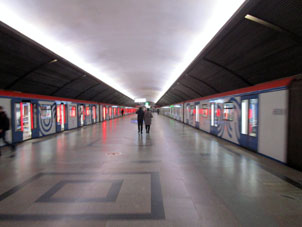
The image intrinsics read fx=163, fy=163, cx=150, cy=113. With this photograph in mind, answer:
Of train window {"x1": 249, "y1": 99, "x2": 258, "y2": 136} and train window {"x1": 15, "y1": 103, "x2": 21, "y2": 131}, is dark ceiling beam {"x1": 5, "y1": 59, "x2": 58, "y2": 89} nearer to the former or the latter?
train window {"x1": 15, "y1": 103, "x2": 21, "y2": 131}

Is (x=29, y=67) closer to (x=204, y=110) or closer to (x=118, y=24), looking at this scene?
(x=118, y=24)

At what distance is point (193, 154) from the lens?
6043 millimetres

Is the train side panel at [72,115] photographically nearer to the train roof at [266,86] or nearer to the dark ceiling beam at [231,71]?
the dark ceiling beam at [231,71]

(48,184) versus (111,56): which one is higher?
(111,56)

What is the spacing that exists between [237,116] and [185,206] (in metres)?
6.02

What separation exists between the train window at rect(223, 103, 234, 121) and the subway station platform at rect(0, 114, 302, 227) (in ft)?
9.85

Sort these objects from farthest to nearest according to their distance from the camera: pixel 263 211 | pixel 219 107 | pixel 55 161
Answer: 1. pixel 219 107
2. pixel 55 161
3. pixel 263 211

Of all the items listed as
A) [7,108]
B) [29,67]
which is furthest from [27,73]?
[7,108]

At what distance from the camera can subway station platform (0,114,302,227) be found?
2.49 meters

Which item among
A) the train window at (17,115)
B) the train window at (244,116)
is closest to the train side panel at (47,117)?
the train window at (17,115)

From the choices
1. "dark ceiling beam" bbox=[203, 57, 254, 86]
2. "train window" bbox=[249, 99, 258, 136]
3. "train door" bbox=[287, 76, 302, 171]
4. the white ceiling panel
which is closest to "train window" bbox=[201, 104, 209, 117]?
"dark ceiling beam" bbox=[203, 57, 254, 86]

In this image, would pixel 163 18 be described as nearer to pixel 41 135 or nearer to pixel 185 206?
pixel 185 206

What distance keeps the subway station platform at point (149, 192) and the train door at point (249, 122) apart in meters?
1.12

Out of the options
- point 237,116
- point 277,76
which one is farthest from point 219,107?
point 277,76
